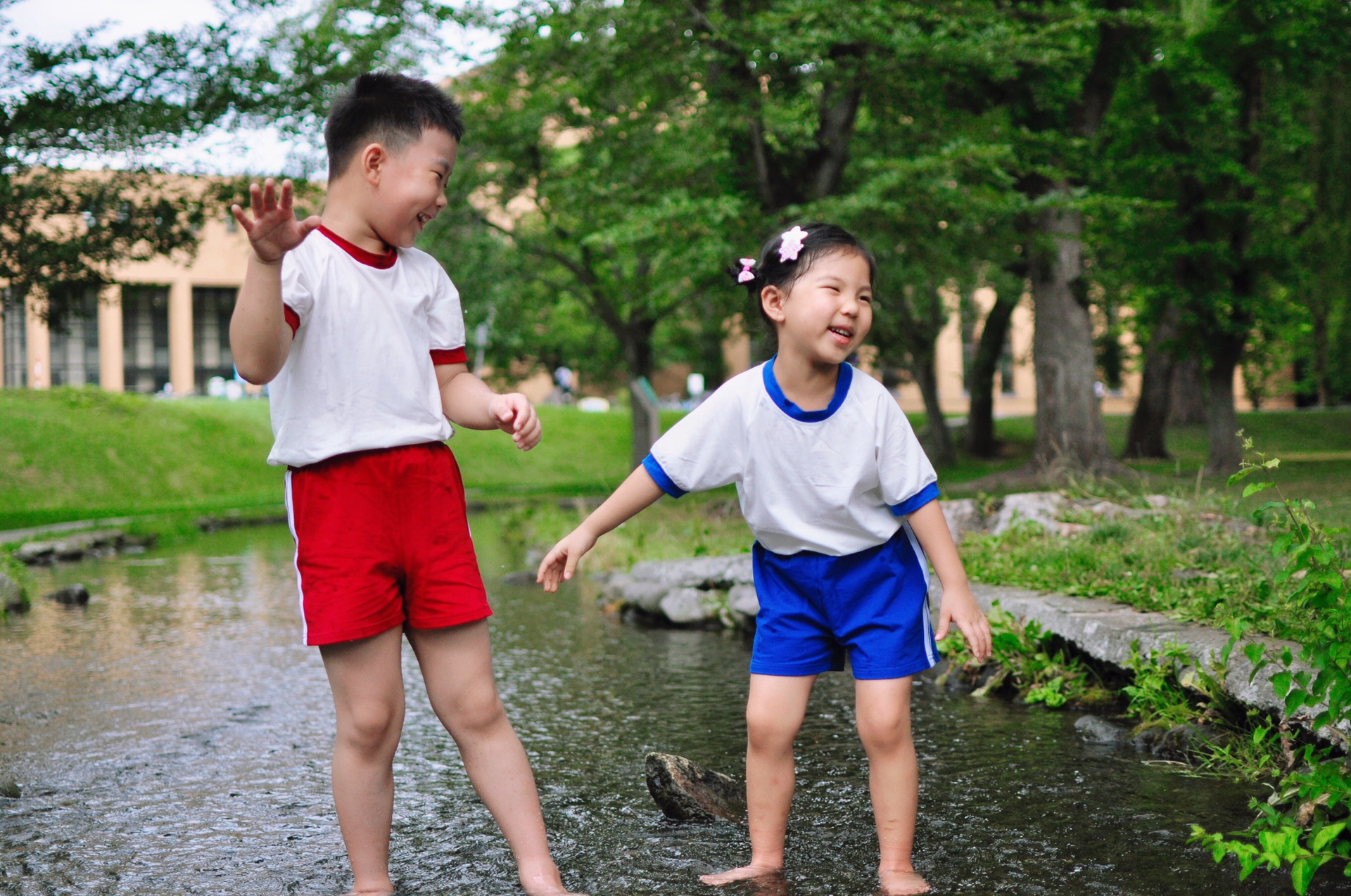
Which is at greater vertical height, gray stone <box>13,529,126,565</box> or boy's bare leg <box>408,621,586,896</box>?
boy's bare leg <box>408,621,586,896</box>

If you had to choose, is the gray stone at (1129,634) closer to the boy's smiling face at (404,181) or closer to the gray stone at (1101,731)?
the gray stone at (1101,731)

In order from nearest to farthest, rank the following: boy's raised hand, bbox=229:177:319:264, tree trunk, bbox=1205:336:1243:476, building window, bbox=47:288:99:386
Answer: boy's raised hand, bbox=229:177:319:264, tree trunk, bbox=1205:336:1243:476, building window, bbox=47:288:99:386

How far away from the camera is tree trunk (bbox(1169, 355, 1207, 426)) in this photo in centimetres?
2933

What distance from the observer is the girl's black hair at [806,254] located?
9.31 ft

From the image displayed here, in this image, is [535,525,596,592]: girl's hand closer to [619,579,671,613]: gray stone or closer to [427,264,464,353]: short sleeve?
[427,264,464,353]: short sleeve

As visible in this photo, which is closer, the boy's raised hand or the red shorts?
the boy's raised hand

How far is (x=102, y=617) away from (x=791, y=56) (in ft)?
25.7

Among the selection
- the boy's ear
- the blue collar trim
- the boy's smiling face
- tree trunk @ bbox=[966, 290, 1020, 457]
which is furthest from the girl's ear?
tree trunk @ bbox=[966, 290, 1020, 457]

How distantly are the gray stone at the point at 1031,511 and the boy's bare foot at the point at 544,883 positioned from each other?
4578mm

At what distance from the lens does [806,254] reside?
286 cm

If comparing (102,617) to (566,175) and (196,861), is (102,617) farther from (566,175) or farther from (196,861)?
(566,175)

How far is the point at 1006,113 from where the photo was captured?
46.6 feet

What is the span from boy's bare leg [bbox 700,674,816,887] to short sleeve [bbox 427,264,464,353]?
3.52 ft

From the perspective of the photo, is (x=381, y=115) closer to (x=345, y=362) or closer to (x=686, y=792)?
(x=345, y=362)
